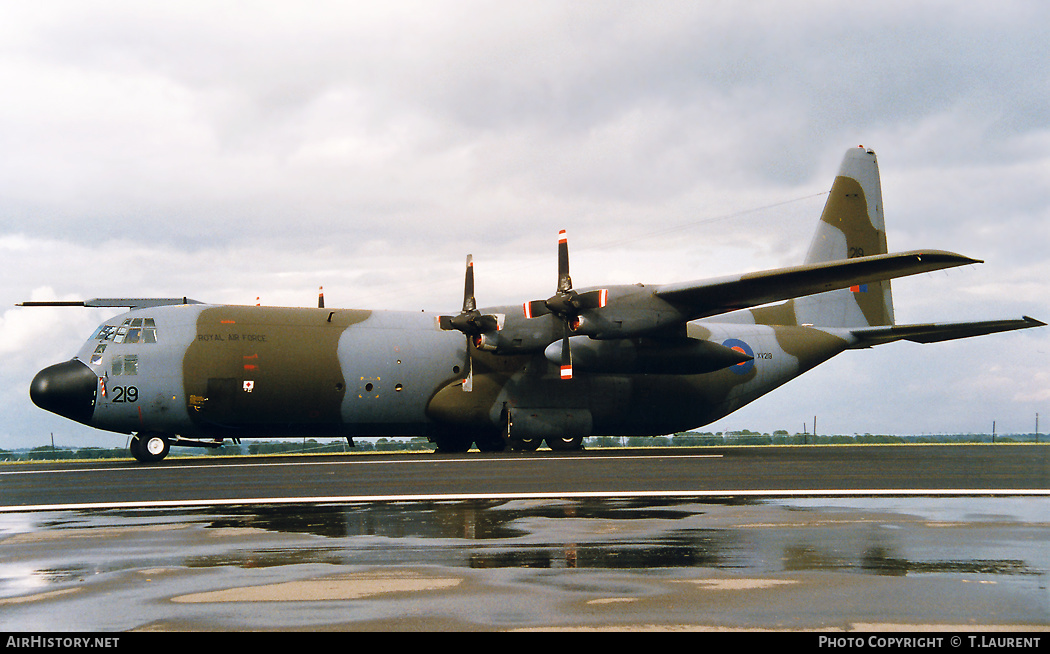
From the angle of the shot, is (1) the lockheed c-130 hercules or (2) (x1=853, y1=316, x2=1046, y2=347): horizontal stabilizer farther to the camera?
(2) (x1=853, y1=316, x2=1046, y2=347): horizontal stabilizer

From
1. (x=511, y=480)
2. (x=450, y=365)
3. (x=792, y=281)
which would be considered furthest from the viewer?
(x=450, y=365)

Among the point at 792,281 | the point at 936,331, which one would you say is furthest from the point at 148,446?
the point at 936,331

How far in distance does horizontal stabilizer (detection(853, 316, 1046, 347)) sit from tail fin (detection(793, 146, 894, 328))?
224 centimetres

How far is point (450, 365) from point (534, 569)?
2058 cm

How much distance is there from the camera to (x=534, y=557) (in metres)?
7.37

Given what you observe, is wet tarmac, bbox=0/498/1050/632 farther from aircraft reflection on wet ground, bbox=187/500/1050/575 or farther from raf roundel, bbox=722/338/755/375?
raf roundel, bbox=722/338/755/375

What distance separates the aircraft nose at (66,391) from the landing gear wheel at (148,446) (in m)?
1.52

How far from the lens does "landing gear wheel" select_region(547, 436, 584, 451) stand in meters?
28.4

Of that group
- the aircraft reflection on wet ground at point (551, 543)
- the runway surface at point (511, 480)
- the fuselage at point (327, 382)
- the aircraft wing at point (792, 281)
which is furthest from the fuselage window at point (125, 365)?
the aircraft wing at point (792, 281)

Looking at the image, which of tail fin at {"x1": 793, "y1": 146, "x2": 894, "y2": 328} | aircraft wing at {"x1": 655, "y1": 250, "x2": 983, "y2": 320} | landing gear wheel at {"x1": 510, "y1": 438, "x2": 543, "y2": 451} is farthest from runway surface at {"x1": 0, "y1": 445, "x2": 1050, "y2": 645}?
tail fin at {"x1": 793, "y1": 146, "x2": 894, "y2": 328}

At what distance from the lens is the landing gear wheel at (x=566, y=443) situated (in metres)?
28.4

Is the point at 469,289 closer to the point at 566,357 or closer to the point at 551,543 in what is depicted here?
the point at 566,357

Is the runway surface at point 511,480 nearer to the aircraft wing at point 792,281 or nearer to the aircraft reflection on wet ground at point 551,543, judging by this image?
the aircraft reflection on wet ground at point 551,543

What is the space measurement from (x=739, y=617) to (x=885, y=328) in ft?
93.1
